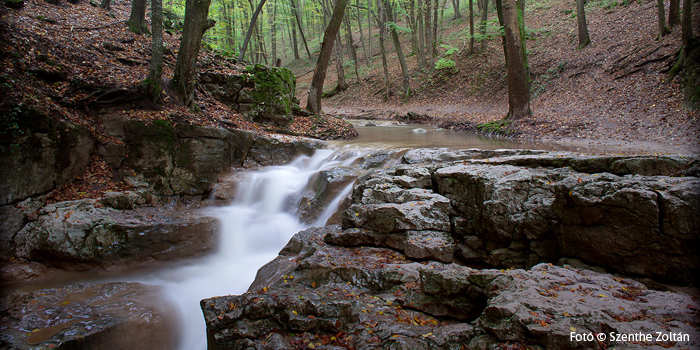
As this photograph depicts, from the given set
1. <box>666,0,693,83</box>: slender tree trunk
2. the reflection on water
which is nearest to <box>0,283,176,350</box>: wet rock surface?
the reflection on water

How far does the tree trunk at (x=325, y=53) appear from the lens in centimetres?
1320

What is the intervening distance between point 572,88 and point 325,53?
36.4 ft

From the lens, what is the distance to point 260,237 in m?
7.40

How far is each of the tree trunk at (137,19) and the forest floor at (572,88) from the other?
1334 centimetres

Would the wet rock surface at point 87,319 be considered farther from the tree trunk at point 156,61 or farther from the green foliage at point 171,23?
the green foliage at point 171,23

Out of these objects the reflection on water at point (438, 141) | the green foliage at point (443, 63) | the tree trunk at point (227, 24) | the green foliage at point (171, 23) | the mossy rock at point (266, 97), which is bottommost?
the reflection on water at point (438, 141)

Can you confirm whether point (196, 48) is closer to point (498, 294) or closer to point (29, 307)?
point (29, 307)

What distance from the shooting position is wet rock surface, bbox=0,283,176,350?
4.05 meters

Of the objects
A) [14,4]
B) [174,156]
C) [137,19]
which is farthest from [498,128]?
[14,4]

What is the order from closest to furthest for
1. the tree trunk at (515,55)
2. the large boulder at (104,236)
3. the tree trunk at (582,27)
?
the large boulder at (104,236) → the tree trunk at (515,55) → the tree trunk at (582,27)

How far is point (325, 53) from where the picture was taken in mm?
13648

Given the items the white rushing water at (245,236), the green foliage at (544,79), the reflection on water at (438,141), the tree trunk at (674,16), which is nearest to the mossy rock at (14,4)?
the white rushing water at (245,236)

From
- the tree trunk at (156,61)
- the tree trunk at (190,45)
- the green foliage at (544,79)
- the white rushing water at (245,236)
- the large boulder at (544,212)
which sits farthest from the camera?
the green foliage at (544,79)

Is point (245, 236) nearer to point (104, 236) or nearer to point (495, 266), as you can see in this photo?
A: point (104, 236)
